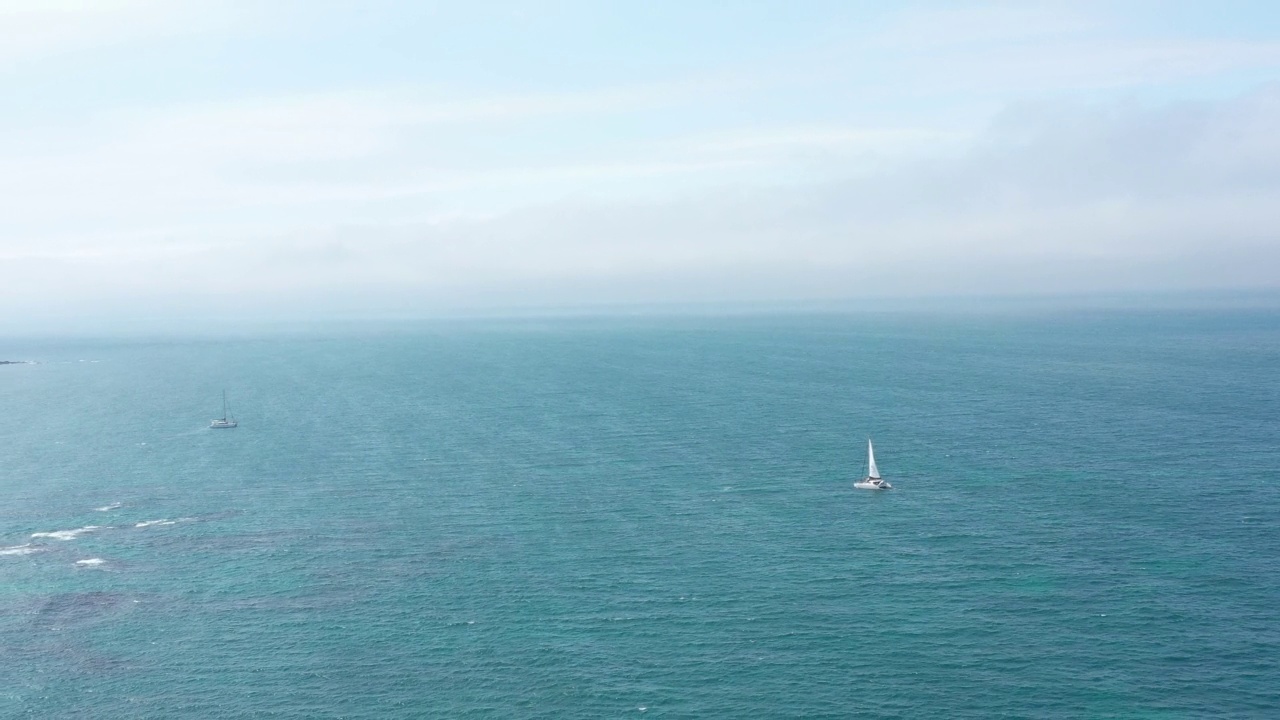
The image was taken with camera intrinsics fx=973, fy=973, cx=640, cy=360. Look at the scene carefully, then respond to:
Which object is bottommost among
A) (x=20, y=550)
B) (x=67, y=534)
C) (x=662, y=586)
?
(x=662, y=586)

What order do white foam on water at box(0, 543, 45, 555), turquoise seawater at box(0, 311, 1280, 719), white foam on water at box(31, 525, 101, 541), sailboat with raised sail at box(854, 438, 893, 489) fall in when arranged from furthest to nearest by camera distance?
sailboat with raised sail at box(854, 438, 893, 489)
white foam on water at box(31, 525, 101, 541)
white foam on water at box(0, 543, 45, 555)
turquoise seawater at box(0, 311, 1280, 719)

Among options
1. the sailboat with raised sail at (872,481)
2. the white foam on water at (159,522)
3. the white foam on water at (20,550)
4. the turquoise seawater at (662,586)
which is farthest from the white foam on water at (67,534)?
the sailboat with raised sail at (872,481)

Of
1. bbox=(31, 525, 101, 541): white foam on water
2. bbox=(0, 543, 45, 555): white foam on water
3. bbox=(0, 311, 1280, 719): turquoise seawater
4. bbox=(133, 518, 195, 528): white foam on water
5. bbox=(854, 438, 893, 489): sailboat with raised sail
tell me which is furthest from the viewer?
bbox=(854, 438, 893, 489): sailboat with raised sail

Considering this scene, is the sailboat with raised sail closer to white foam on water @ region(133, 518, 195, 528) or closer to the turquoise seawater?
the turquoise seawater

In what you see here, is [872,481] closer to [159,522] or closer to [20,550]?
[159,522]

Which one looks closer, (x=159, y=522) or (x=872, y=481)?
(x=159, y=522)

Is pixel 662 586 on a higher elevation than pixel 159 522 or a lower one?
lower

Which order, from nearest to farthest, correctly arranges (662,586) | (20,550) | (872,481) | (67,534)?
(662,586) → (20,550) → (67,534) → (872,481)

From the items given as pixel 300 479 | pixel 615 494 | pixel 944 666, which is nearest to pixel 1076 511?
pixel 944 666

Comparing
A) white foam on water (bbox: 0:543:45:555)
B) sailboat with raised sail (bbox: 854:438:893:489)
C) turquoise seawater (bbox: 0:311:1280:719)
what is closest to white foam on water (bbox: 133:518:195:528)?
turquoise seawater (bbox: 0:311:1280:719)

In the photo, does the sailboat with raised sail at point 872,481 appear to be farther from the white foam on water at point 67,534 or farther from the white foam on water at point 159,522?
the white foam on water at point 67,534

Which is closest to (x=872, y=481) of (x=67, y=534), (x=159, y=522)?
(x=159, y=522)
